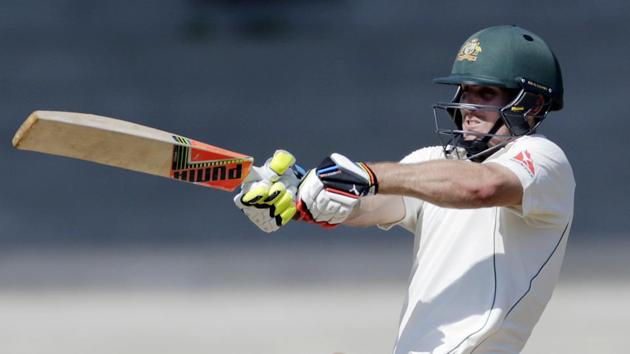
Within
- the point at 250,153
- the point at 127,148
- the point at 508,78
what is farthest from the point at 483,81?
the point at 250,153

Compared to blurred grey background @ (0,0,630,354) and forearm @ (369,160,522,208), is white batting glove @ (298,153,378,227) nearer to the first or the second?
forearm @ (369,160,522,208)

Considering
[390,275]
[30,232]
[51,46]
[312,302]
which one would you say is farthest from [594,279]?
[51,46]

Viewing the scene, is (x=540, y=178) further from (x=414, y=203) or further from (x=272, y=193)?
(x=272, y=193)

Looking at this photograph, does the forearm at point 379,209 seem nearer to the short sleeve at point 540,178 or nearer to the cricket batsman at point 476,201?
the cricket batsman at point 476,201

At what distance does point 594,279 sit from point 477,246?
10.8 feet

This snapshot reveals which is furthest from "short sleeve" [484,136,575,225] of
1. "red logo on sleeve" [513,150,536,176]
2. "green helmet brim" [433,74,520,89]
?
"green helmet brim" [433,74,520,89]

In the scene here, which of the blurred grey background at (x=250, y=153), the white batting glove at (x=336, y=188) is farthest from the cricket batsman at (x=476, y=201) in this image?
the blurred grey background at (x=250, y=153)

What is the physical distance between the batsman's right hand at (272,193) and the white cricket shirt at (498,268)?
379 mm

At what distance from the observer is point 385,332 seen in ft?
16.5

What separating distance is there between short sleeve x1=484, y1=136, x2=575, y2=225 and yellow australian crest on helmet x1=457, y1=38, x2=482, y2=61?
0.26 metres

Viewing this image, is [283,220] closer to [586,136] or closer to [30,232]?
[30,232]

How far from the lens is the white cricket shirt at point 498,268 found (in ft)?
8.08

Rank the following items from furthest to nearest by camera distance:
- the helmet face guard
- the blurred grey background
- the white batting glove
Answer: the blurred grey background → the helmet face guard → the white batting glove

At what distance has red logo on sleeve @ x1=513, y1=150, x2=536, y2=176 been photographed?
2.43 m
